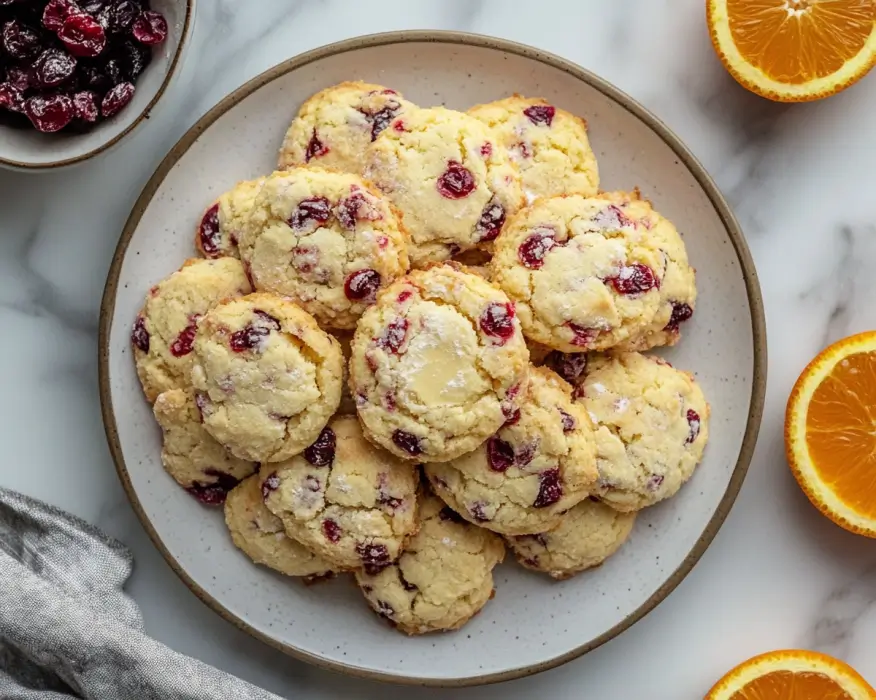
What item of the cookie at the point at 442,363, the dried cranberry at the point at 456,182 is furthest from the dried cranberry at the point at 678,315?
the dried cranberry at the point at 456,182

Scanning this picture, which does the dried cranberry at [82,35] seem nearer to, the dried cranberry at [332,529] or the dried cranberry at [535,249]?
the dried cranberry at [535,249]

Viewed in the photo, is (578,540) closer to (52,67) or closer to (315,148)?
(315,148)

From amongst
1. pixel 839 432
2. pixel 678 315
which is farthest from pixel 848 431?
pixel 678 315

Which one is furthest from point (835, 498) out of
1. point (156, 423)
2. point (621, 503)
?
point (156, 423)

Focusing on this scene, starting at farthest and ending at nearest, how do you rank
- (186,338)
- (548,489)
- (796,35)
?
(796,35) < (186,338) < (548,489)

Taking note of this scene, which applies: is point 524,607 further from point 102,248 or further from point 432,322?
point 102,248

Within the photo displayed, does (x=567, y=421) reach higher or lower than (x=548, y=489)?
higher

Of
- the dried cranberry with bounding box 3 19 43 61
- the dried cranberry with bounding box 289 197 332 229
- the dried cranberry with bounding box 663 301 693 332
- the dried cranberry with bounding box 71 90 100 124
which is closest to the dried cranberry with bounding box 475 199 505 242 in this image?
the dried cranberry with bounding box 289 197 332 229

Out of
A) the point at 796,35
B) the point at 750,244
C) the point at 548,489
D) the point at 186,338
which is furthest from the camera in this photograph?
the point at 750,244
